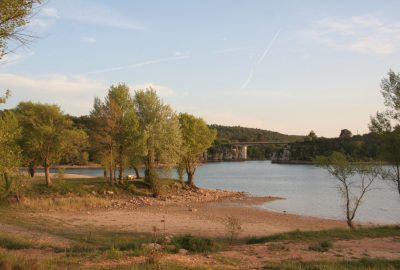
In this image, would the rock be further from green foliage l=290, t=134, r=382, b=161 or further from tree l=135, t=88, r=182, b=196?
green foliage l=290, t=134, r=382, b=161

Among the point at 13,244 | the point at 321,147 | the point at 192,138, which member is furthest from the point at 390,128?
the point at 321,147

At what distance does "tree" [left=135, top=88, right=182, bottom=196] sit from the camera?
172 ft

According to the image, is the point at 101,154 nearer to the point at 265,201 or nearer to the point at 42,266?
the point at 265,201

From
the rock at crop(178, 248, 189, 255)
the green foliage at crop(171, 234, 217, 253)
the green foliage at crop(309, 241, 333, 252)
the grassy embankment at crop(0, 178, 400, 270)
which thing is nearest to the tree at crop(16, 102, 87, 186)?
the grassy embankment at crop(0, 178, 400, 270)

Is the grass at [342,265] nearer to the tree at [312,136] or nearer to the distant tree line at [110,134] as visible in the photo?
the distant tree line at [110,134]

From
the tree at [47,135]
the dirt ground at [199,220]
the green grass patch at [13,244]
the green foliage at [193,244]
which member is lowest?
the dirt ground at [199,220]

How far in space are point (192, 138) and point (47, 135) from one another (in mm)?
24717

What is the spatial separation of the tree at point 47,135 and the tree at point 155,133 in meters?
8.94

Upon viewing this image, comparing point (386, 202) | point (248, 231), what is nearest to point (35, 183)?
point (248, 231)

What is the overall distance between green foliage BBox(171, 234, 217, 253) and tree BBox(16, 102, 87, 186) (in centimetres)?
2925

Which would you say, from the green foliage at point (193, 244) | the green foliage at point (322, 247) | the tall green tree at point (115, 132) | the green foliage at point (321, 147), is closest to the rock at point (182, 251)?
the green foliage at point (193, 244)

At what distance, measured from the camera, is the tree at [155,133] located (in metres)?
52.3

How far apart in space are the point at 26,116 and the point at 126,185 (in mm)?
13483

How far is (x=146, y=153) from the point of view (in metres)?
51.2
